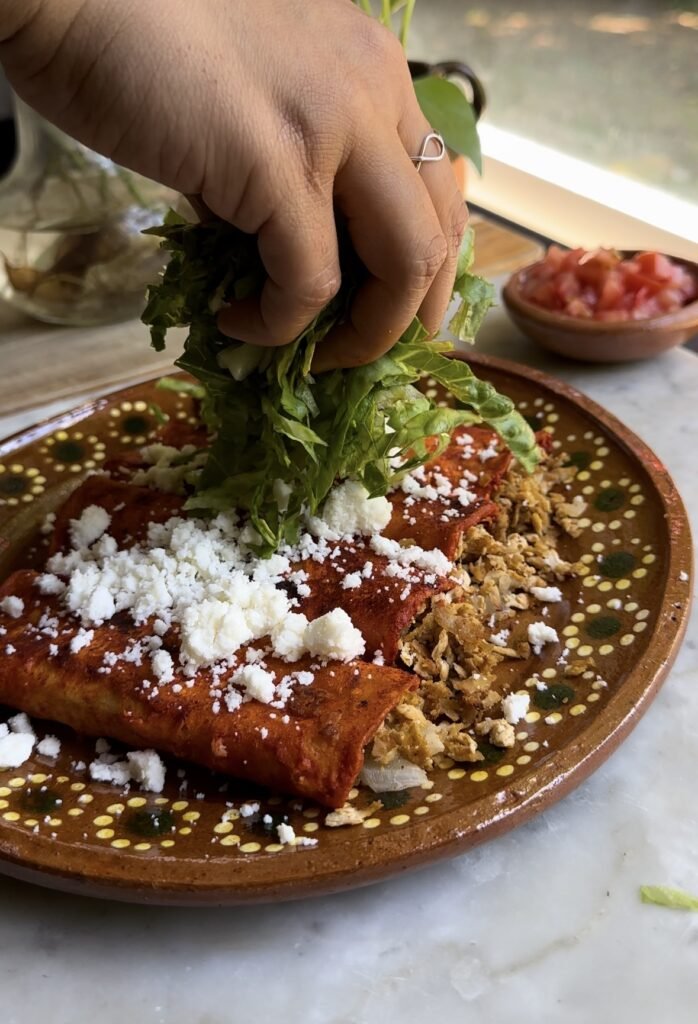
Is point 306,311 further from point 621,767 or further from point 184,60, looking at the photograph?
point 621,767

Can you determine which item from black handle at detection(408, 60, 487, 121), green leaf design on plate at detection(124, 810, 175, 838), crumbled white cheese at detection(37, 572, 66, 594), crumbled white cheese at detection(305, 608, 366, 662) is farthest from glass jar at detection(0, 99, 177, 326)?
green leaf design on plate at detection(124, 810, 175, 838)

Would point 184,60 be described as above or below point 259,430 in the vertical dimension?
above

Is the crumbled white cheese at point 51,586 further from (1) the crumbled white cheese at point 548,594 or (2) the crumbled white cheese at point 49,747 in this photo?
(1) the crumbled white cheese at point 548,594

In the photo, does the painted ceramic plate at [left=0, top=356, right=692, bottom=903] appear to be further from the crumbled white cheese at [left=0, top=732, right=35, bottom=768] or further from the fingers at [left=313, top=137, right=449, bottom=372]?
the fingers at [left=313, top=137, right=449, bottom=372]

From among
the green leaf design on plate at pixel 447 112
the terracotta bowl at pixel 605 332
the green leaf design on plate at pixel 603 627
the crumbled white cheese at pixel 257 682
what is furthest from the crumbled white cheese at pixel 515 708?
the green leaf design on plate at pixel 447 112

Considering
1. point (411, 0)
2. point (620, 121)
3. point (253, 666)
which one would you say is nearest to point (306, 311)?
point (253, 666)

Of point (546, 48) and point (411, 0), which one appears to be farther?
point (546, 48)

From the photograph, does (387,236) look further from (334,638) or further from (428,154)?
(334,638)
